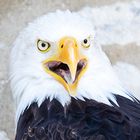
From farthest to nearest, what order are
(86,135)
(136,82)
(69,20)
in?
1. (136,82)
2. (69,20)
3. (86,135)

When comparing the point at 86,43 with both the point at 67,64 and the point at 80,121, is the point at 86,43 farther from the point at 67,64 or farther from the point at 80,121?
the point at 80,121

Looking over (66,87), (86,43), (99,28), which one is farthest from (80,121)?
(99,28)

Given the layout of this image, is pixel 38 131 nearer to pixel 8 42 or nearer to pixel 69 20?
pixel 69 20

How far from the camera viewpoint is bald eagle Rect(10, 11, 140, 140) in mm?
3922

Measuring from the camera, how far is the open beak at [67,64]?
155 inches

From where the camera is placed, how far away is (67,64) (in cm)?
396

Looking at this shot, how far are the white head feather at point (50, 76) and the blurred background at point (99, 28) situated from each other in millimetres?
1024

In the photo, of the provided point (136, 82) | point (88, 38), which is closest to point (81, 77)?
point (88, 38)

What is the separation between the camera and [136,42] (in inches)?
208

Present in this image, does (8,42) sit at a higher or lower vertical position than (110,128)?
higher

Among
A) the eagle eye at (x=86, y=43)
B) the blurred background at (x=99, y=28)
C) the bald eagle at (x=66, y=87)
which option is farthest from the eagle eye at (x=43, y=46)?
the blurred background at (x=99, y=28)

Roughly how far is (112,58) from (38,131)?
1.48 m

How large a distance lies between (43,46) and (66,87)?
27cm

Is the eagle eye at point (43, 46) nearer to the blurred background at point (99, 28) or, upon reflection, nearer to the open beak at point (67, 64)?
the open beak at point (67, 64)
